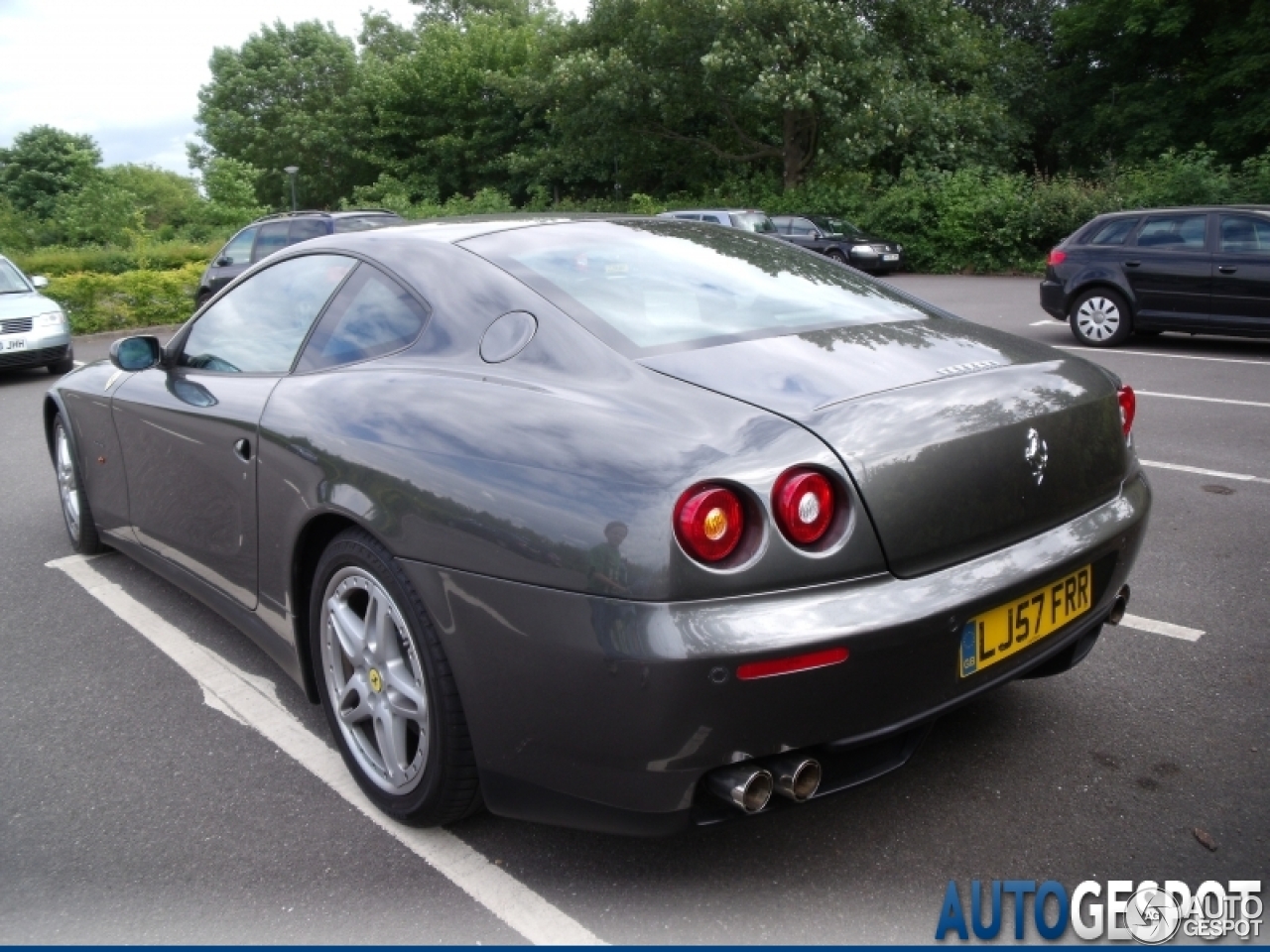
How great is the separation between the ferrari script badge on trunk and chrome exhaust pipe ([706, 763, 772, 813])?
934 millimetres

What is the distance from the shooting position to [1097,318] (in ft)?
37.8

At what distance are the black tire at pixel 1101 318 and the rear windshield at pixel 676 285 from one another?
29.5 ft

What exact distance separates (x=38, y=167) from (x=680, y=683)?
64.9 m

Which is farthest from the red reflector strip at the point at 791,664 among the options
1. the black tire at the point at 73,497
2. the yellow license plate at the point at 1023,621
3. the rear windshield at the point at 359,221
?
the rear windshield at the point at 359,221

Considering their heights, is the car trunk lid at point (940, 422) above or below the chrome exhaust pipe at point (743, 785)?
above

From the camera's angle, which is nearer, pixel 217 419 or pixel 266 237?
pixel 217 419

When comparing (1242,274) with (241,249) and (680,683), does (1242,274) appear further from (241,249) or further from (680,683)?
(241,249)

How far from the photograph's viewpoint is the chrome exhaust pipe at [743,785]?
211 cm

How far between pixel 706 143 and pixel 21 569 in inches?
1136

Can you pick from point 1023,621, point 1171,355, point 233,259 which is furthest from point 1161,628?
point 233,259

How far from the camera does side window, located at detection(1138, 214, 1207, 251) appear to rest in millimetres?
10852

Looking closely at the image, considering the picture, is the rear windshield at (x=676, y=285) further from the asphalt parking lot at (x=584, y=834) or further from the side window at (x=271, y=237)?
the side window at (x=271, y=237)

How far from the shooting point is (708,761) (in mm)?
2084

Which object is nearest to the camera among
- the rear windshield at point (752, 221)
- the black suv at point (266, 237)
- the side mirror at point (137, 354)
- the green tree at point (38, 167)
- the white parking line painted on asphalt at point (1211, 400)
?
the side mirror at point (137, 354)
